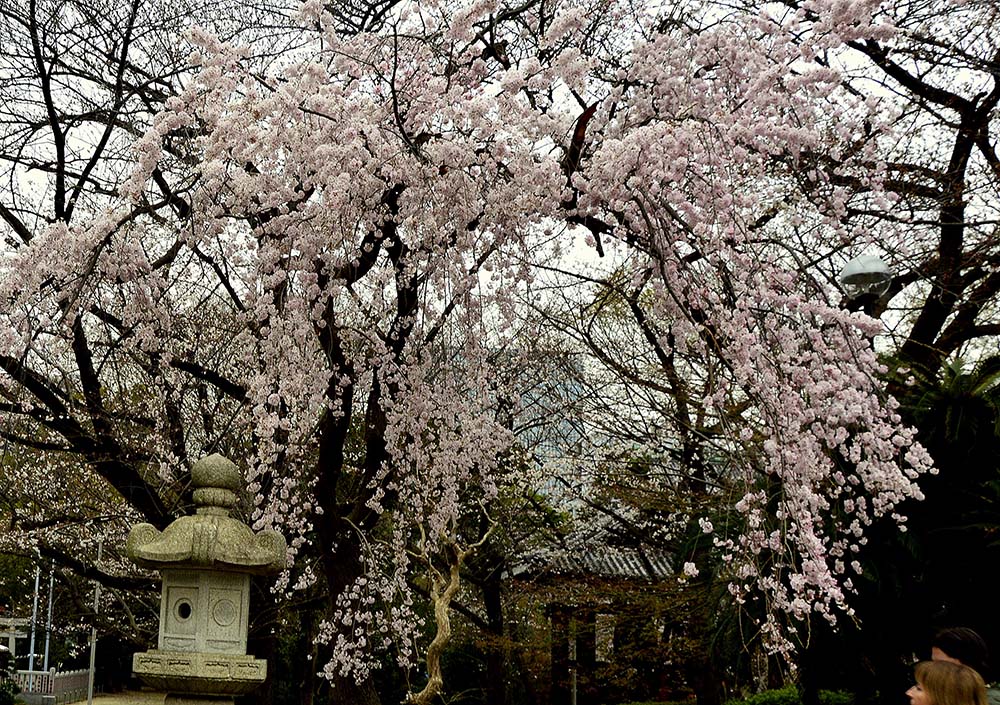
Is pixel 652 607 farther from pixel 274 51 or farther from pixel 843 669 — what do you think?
pixel 274 51

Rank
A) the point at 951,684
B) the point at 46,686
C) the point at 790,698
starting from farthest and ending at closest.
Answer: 1. the point at 46,686
2. the point at 790,698
3. the point at 951,684

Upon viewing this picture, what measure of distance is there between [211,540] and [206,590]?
1.02ft

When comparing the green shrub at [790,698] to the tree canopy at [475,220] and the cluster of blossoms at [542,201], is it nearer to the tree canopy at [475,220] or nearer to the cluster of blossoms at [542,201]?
the tree canopy at [475,220]

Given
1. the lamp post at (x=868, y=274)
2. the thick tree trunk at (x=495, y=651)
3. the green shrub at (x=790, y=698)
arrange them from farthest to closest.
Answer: the thick tree trunk at (x=495, y=651) < the green shrub at (x=790, y=698) < the lamp post at (x=868, y=274)

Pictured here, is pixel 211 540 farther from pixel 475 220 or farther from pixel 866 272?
pixel 866 272

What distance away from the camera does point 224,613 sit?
15.6 ft

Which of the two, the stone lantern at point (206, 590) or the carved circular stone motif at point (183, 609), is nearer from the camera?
the stone lantern at point (206, 590)

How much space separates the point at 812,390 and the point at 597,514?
9282 millimetres

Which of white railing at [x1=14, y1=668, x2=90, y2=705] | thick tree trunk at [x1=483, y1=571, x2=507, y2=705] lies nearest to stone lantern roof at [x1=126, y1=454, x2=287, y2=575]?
thick tree trunk at [x1=483, y1=571, x2=507, y2=705]

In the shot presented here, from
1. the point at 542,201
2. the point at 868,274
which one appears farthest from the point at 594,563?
the point at 542,201

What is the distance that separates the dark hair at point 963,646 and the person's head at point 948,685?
24cm

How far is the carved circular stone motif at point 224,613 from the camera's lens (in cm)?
473

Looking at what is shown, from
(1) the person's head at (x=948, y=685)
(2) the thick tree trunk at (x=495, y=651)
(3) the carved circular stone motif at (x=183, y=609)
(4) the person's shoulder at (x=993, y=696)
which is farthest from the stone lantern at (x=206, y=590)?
(2) the thick tree trunk at (x=495, y=651)

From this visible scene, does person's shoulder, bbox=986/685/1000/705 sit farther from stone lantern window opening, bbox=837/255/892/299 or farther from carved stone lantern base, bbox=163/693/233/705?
carved stone lantern base, bbox=163/693/233/705
